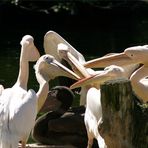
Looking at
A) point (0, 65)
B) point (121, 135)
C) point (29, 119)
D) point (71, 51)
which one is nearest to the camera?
point (121, 135)

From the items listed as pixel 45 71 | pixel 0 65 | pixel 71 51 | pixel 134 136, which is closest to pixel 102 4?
pixel 0 65

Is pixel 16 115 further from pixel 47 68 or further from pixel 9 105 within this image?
pixel 47 68

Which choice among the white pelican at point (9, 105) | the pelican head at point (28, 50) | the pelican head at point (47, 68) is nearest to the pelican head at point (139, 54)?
the pelican head at point (47, 68)

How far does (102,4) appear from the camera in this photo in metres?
24.2

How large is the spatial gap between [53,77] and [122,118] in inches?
79.5

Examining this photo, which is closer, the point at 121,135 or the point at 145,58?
the point at 121,135

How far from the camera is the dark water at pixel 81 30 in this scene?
17641 mm

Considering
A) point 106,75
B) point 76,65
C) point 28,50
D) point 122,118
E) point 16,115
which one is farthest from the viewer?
point 76,65

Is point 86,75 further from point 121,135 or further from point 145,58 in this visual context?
point 121,135

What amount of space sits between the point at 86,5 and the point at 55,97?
16.4 metres

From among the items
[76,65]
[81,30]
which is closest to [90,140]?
[76,65]

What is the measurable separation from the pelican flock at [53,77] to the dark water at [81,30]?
7.34m

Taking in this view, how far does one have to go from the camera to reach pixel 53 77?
725 cm

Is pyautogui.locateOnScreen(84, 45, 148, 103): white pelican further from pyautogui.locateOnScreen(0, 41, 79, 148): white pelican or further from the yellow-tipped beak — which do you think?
pyautogui.locateOnScreen(0, 41, 79, 148): white pelican
